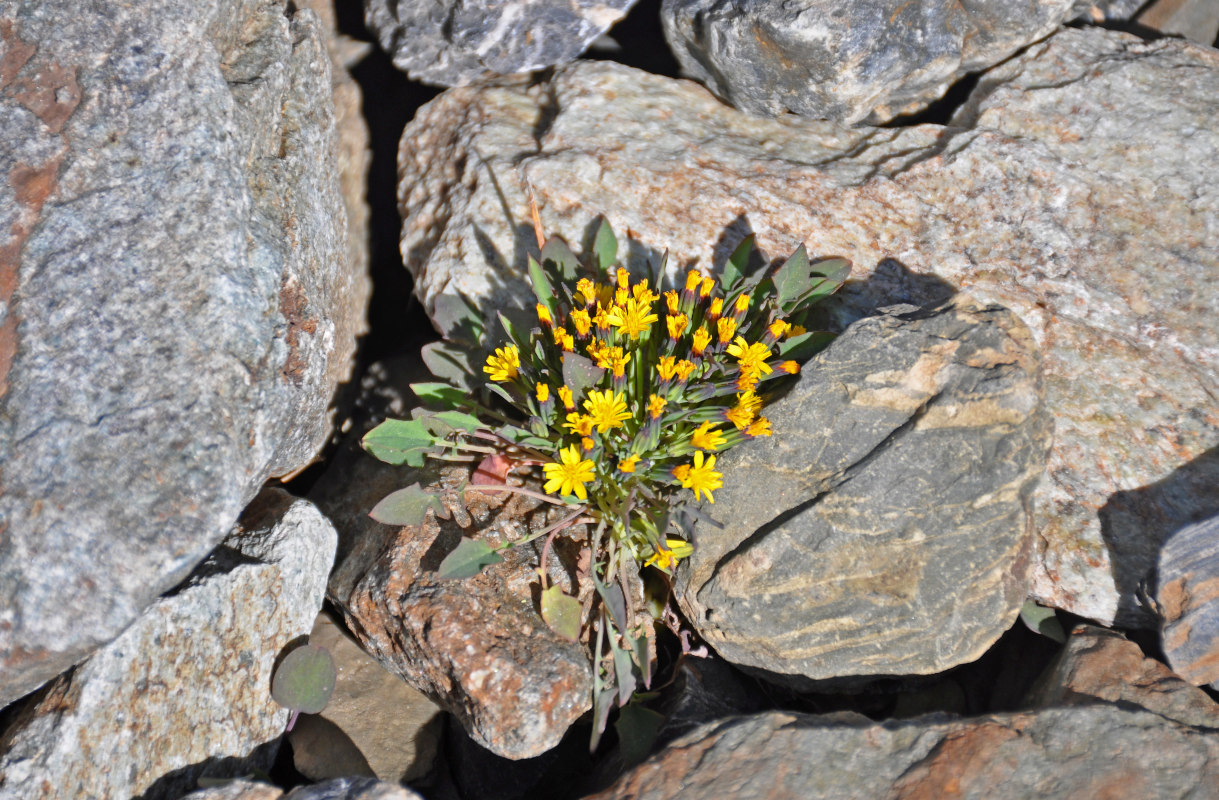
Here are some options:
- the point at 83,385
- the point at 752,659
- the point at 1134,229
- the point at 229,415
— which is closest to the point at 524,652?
the point at 752,659

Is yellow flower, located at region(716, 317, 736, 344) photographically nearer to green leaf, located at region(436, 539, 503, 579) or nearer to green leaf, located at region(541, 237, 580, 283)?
green leaf, located at region(541, 237, 580, 283)

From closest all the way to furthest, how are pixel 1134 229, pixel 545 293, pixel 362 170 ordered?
pixel 545 293
pixel 1134 229
pixel 362 170

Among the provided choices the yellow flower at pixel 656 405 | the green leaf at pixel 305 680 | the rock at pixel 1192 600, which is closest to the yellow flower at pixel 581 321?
the yellow flower at pixel 656 405

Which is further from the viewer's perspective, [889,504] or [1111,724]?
[889,504]

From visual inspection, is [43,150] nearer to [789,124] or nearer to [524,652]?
[524,652]

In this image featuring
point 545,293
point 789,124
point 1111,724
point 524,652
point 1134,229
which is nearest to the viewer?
point 1111,724

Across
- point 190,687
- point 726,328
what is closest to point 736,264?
point 726,328

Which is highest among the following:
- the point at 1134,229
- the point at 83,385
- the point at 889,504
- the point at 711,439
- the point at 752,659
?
the point at 83,385

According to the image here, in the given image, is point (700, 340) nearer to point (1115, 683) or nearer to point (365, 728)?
point (1115, 683)
